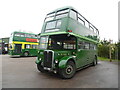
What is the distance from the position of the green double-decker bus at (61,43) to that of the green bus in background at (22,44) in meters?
9.86

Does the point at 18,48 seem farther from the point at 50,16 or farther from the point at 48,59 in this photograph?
the point at 48,59

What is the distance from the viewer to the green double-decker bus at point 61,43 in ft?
15.1

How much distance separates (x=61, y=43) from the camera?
6.08 meters

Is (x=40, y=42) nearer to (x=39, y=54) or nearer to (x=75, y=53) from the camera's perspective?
(x=39, y=54)

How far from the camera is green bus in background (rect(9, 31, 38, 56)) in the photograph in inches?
541

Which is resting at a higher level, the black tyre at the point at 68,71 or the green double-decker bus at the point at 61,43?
the green double-decker bus at the point at 61,43

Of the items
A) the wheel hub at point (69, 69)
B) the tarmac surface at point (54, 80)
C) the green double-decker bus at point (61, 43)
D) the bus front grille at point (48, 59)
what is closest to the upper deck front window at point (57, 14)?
the green double-decker bus at point (61, 43)

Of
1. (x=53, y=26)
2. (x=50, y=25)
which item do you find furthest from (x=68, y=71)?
(x=50, y=25)

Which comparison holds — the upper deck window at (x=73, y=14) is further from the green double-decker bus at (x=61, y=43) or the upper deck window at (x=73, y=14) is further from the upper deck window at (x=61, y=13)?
the upper deck window at (x=61, y=13)

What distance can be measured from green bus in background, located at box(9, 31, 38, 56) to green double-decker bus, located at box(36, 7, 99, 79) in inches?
388

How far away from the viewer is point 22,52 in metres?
14.4

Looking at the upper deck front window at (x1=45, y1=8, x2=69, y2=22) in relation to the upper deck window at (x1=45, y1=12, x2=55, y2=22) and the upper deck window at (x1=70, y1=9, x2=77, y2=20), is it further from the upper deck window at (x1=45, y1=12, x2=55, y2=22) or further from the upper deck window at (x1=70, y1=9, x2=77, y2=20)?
the upper deck window at (x1=70, y1=9, x2=77, y2=20)

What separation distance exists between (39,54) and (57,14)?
272 centimetres

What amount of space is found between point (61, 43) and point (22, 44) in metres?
10.4
